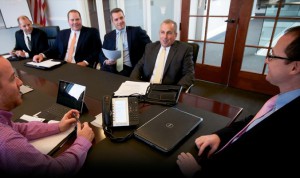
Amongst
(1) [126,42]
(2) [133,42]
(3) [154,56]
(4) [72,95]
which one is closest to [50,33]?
(1) [126,42]

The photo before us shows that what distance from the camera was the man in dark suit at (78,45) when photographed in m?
2.74

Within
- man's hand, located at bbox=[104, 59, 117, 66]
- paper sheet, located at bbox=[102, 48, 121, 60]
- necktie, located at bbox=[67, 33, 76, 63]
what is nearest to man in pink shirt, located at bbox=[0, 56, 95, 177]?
paper sheet, located at bbox=[102, 48, 121, 60]

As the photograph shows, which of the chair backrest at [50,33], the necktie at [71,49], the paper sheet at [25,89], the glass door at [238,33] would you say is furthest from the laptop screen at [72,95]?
the glass door at [238,33]

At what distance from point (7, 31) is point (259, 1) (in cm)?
501

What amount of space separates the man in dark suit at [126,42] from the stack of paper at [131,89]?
0.98m

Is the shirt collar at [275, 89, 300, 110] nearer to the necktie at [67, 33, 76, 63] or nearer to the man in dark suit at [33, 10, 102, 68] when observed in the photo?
the man in dark suit at [33, 10, 102, 68]

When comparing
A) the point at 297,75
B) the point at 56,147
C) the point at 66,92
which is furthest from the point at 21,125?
the point at 297,75

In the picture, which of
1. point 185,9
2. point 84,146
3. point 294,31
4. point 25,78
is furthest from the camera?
point 185,9

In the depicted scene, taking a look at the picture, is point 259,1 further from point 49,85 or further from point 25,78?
point 25,78

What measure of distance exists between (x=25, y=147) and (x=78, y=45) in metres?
2.25

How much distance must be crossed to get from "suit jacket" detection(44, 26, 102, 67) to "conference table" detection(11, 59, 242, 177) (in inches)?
32.9

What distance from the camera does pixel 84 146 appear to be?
911mm

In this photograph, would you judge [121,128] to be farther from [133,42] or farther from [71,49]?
[71,49]

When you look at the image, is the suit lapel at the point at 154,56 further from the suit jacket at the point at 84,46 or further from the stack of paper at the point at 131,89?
the suit jacket at the point at 84,46
